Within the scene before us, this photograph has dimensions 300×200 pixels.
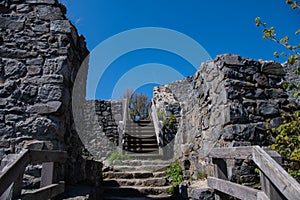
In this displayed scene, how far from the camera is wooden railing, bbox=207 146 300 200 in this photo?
1.43 m

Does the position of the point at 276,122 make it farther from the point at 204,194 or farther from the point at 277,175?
the point at 277,175

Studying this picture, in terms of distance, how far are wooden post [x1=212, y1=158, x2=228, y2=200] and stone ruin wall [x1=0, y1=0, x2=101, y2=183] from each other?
6.08 ft

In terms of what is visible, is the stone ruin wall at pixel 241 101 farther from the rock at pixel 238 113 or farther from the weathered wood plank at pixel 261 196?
the weathered wood plank at pixel 261 196

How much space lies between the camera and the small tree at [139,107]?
47.5 feet

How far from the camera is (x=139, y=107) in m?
15.1

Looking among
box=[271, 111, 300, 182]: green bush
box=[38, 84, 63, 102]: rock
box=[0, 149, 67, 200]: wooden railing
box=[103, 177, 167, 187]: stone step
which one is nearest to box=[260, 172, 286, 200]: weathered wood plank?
box=[271, 111, 300, 182]: green bush

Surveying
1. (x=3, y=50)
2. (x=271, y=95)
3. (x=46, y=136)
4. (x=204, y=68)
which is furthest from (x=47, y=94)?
(x=271, y=95)

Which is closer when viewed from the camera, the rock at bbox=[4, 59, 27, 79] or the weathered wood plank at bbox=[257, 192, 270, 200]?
the weathered wood plank at bbox=[257, 192, 270, 200]

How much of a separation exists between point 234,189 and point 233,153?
1.12 ft

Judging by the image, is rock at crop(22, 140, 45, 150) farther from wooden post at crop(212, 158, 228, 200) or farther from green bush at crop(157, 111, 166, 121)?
Answer: green bush at crop(157, 111, 166, 121)

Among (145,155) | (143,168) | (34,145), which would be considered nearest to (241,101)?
(34,145)

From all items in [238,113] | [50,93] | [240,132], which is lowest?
[240,132]

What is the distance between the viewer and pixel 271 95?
10.6 feet

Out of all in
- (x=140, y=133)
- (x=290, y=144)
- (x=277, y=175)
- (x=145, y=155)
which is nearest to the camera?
(x=277, y=175)
